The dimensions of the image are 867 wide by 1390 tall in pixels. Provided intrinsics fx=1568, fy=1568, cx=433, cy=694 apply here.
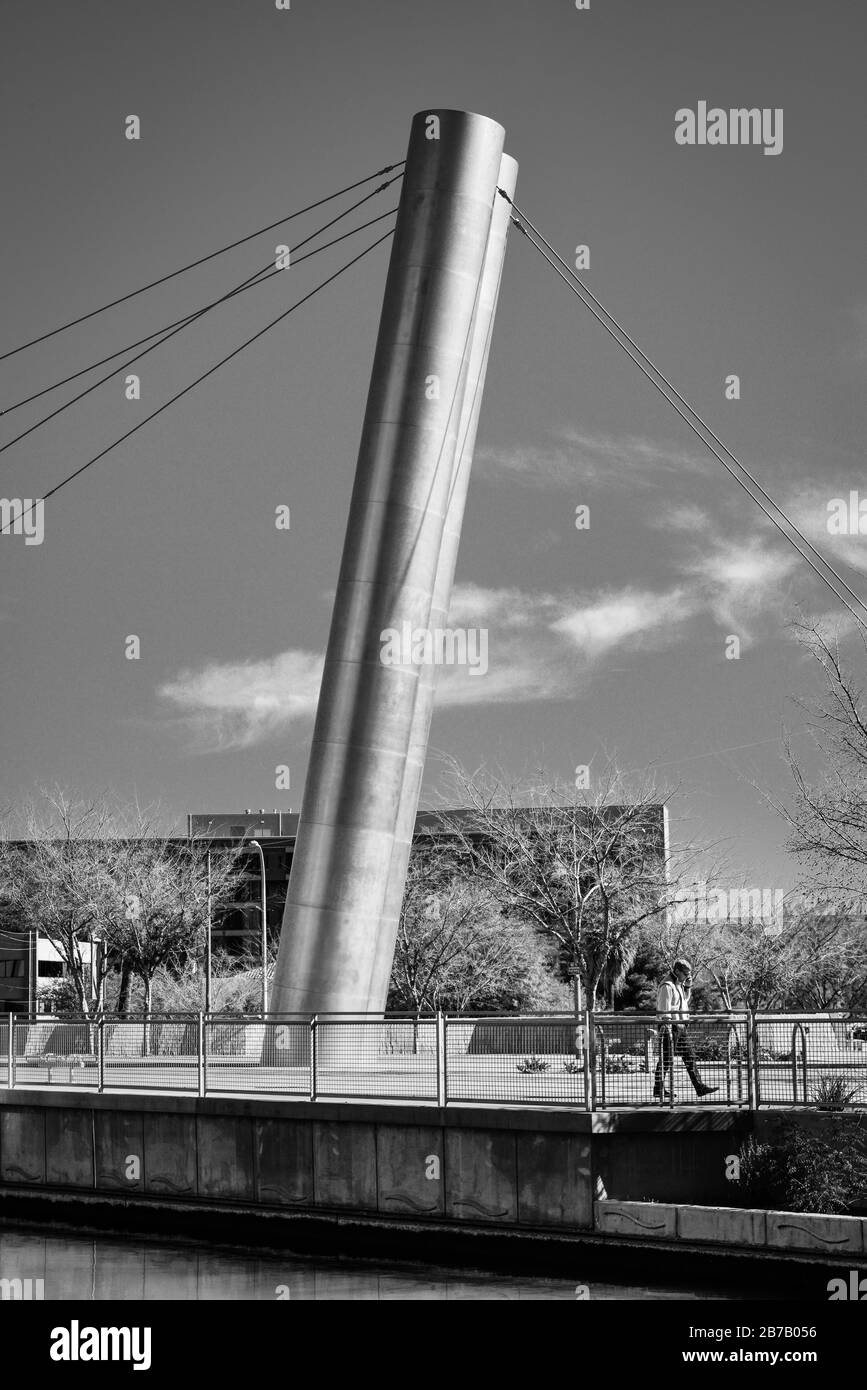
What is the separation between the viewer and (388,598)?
28750mm

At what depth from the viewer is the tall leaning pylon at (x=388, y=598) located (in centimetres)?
2848

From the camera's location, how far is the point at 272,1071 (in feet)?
69.1

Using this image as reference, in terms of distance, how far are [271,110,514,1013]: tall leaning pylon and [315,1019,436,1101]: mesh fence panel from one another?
7.42 m

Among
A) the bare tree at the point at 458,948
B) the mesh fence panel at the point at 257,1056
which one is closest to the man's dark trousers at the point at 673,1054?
the mesh fence panel at the point at 257,1056

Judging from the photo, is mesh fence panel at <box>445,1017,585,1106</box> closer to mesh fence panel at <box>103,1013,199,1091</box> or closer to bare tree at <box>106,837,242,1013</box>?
mesh fence panel at <box>103,1013,199,1091</box>

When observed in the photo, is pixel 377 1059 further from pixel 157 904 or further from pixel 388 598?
pixel 157 904

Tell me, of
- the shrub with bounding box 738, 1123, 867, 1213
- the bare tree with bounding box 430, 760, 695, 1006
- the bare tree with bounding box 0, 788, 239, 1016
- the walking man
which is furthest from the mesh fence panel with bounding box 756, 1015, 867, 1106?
the bare tree with bounding box 0, 788, 239, 1016

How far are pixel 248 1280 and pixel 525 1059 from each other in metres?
3.99

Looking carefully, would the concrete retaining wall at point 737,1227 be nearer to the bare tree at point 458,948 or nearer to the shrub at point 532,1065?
the shrub at point 532,1065

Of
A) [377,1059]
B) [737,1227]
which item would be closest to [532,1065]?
[377,1059]
